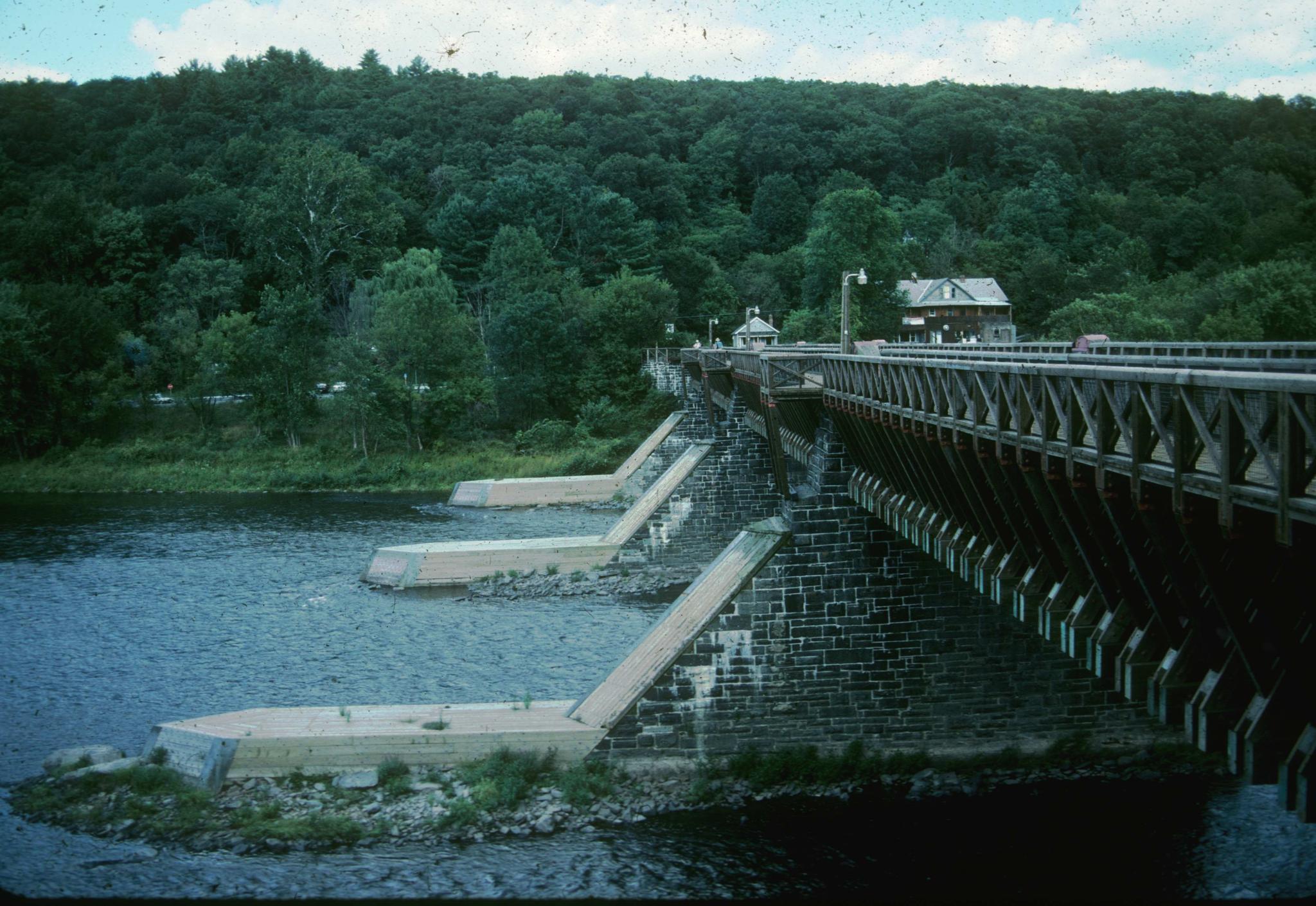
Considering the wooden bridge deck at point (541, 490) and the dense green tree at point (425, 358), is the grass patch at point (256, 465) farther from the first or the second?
the wooden bridge deck at point (541, 490)

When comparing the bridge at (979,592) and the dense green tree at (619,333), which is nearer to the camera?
the bridge at (979,592)

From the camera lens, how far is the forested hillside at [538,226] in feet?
209

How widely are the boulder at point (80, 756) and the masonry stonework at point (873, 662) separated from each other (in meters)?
9.62

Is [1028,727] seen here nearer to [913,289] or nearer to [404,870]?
[404,870]

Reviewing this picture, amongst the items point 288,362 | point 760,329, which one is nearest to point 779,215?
point 760,329

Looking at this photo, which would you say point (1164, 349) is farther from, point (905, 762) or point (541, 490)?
point (541, 490)

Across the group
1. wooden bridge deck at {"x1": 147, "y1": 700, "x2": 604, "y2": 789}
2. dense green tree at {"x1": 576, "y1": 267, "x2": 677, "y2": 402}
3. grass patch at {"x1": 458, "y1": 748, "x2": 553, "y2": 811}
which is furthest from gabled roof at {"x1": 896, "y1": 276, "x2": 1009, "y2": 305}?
grass patch at {"x1": 458, "y1": 748, "x2": 553, "y2": 811}

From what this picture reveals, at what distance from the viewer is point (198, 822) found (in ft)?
53.4

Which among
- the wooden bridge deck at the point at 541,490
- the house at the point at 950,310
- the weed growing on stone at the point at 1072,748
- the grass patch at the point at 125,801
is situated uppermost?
the house at the point at 950,310

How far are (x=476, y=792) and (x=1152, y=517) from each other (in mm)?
11664

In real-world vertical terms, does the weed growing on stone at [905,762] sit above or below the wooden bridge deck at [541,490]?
below

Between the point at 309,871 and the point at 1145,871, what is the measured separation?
11126mm

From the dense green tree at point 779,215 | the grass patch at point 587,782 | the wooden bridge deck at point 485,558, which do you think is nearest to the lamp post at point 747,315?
the wooden bridge deck at point 485,558

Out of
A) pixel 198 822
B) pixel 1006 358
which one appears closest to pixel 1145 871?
pixel 1006 358
